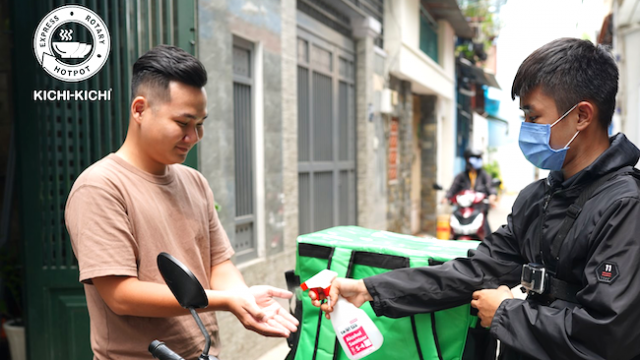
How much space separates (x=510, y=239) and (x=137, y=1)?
2484mm

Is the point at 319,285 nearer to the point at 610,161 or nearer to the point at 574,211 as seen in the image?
the point at 574,211

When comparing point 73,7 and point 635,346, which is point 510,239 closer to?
point 635,346

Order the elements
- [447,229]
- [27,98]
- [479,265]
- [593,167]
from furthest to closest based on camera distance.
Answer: [447,229]
[27,98]
[479,265]
[593,167]

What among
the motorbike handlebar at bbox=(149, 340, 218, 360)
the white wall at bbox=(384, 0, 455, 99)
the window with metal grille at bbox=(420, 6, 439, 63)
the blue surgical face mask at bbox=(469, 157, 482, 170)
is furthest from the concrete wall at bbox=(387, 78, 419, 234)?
the motorbike handlebar at bbox=(149, 340, 218, 360)

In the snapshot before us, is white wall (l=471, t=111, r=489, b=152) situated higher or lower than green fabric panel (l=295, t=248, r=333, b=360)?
higher

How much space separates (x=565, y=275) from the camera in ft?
5.57

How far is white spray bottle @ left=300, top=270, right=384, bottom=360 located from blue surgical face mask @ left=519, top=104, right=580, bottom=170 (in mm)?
844

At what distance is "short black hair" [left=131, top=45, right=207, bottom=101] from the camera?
181 centimetres

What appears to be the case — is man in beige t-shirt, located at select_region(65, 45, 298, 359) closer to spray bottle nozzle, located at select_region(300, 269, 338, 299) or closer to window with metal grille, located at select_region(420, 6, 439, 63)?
spray bottle nozzle, located at select_region(300, 269, 338, 299)

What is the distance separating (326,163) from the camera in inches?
276

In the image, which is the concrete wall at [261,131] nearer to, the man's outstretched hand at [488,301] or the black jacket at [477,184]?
the man's outstretched hand at [488,301]

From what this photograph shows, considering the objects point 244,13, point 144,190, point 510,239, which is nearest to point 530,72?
point 510,239

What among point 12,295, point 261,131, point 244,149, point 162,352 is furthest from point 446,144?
point 162,352

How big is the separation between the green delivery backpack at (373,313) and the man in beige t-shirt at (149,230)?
43 cm
